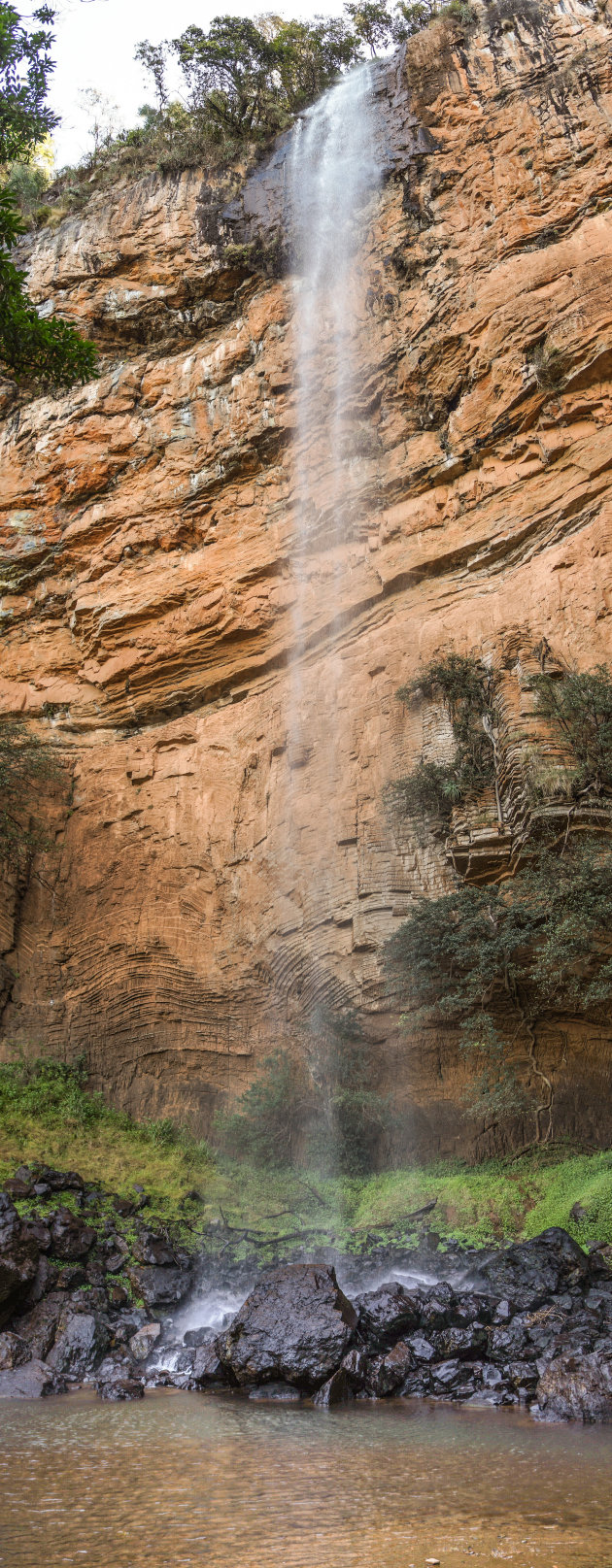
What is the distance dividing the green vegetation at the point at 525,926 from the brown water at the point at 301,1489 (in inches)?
234

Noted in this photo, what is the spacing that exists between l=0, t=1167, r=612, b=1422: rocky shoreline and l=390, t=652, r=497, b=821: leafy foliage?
595 cm

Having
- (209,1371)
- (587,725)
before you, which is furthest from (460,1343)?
(587,725)

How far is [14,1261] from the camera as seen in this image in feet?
29.6

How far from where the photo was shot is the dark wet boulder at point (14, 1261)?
28.4ft

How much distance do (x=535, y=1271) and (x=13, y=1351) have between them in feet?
16.2

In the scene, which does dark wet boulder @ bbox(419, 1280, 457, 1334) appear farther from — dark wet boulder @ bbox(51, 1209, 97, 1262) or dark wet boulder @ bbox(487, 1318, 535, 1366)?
dark wet boulder @ bbox(51, 1209, 97, 1262)

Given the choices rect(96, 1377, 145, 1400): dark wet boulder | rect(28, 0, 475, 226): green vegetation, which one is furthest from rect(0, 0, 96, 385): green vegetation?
rect(28, 0, 475, 226): green vegetation

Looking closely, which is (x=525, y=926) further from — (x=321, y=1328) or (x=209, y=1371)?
(x=209, y=1371)

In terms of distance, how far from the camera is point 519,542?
575 inches

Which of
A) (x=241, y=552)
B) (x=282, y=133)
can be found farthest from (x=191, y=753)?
(x=282, y=133)

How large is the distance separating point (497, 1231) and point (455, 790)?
5723 mm

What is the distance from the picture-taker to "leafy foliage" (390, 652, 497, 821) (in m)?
13.2

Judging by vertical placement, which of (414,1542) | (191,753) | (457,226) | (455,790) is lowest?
(414,1542)

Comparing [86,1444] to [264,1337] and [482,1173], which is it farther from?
[482,1173]
